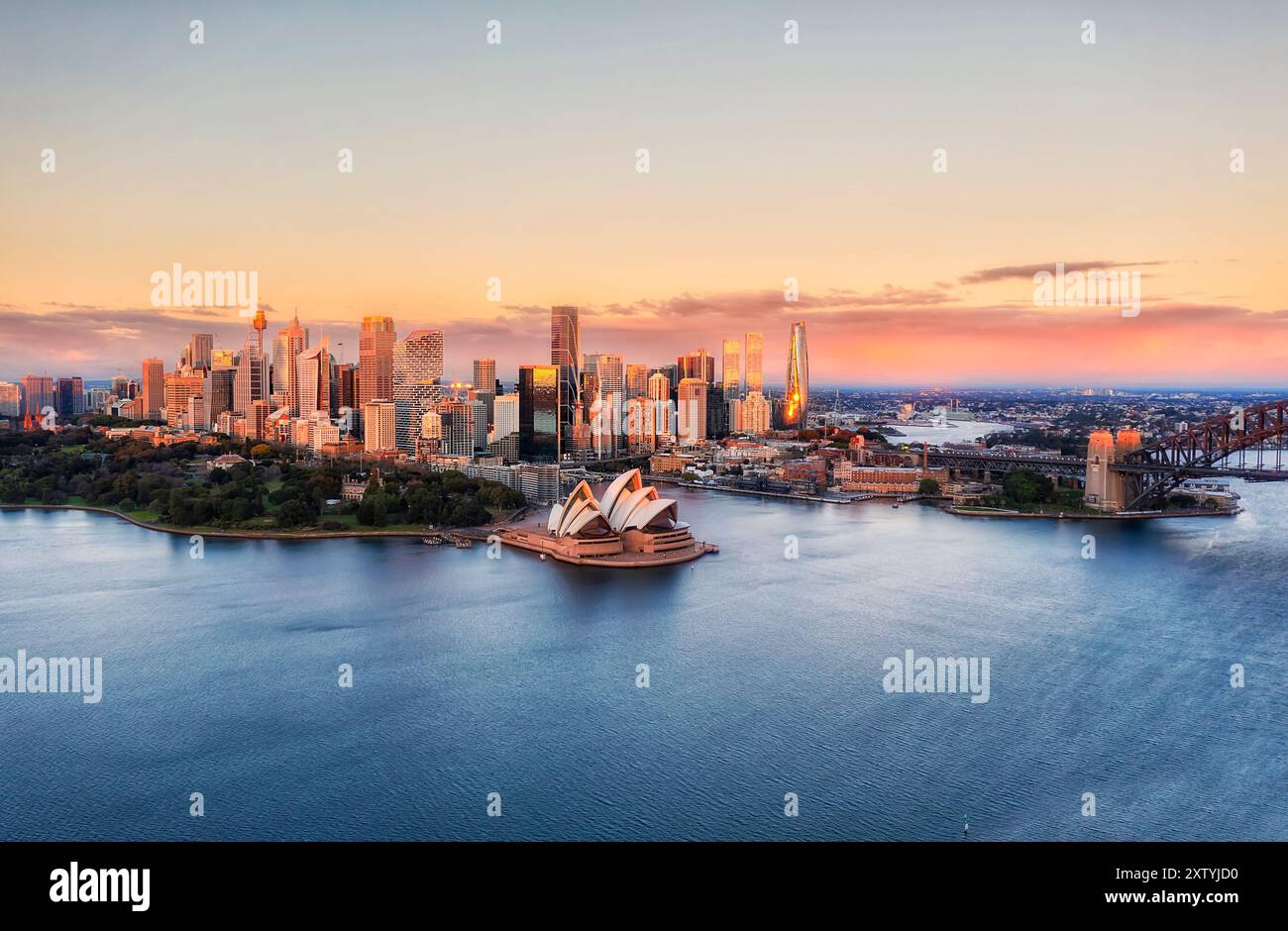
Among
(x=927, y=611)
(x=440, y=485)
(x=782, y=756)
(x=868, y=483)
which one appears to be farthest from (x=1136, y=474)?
(x=782, y=756)

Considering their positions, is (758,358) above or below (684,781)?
above

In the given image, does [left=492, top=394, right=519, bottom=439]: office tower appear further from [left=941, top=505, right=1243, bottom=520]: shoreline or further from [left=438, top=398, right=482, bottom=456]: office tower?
[left=941, top=505, right=1243, bottom=520]: shoreline

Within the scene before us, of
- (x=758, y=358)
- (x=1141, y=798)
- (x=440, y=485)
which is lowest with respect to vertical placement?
(x=1141, y=798)

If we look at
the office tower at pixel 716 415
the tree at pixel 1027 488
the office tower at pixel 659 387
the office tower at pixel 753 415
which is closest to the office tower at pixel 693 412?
the office tower at pixel 716 415

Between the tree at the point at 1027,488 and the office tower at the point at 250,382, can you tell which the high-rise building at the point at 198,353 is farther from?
the tree at the point at 1027,488

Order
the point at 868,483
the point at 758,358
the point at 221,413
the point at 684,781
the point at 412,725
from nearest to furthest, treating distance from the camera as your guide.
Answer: the point at 684,781 → the point at 412,725 → the point at 868,483 → the point at 221,413 → the point at 758,358

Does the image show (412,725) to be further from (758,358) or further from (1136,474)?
(758,358)
